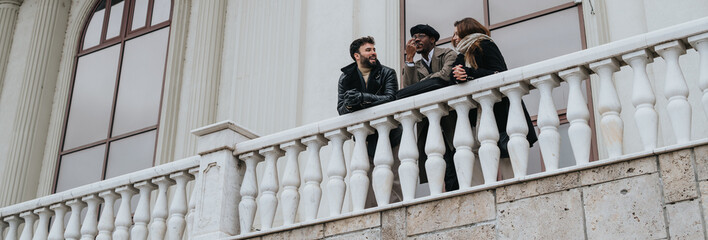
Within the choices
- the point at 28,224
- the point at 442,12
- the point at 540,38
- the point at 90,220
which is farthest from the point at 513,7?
the point at 28,224

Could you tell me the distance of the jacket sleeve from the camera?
700 centimetres

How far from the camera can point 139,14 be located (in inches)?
491

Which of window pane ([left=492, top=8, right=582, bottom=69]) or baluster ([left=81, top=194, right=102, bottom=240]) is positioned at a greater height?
window pane ([left=492, top=8, right=582, bottom=69])

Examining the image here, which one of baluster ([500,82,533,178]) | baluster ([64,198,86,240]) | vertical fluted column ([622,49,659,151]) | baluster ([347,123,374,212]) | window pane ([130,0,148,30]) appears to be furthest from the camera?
window pane ([130,0,148,30])

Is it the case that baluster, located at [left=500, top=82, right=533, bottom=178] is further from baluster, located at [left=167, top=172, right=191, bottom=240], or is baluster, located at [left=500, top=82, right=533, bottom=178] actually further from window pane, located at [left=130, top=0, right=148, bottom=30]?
window pane, located at [left=130, top=0, right=148, bottom=30]

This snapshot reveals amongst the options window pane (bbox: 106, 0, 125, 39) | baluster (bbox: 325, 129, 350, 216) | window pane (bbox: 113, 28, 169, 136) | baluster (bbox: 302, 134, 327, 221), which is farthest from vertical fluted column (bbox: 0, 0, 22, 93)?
baluster (bbox: 325, 129, 350, 216)

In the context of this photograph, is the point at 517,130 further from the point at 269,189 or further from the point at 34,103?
the point at 34,103

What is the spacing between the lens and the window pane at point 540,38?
8.91 m

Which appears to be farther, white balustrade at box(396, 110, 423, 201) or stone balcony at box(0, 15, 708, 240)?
white balustrade at box(396, 110, 423, 201)

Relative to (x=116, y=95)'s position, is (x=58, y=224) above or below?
below

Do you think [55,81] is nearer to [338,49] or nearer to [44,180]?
[44,180]

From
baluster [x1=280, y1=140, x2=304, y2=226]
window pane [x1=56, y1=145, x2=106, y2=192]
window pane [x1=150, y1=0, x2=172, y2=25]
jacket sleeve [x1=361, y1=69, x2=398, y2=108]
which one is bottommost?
baluster [x1=280, y1=140, x2=304, y2=226]

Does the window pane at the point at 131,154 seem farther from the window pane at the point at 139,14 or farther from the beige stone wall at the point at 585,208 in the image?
the beige stone wall at the point at 585,208

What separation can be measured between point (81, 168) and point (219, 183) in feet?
16.6
